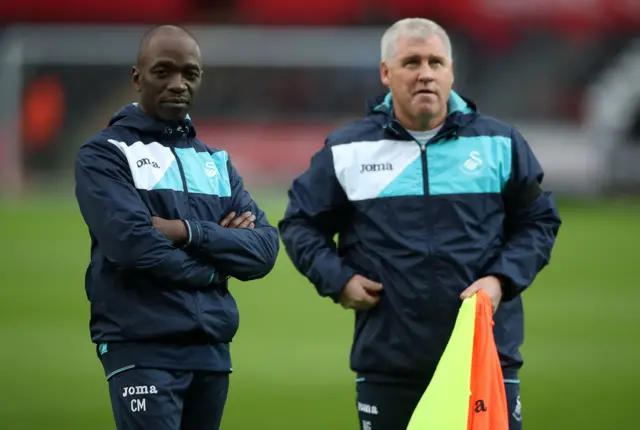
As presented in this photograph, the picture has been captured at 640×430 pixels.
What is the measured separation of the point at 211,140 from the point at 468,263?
2495cm

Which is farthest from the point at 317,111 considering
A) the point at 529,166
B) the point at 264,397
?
the point at 529,166

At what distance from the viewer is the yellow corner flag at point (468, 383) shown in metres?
4.61

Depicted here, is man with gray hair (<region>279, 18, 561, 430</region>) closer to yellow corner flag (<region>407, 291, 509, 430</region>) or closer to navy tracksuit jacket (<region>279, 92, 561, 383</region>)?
navy tracksuit jacket (<region>279, 92, 561, 383</region>)

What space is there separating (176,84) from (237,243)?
0.61 m

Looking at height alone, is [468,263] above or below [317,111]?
below

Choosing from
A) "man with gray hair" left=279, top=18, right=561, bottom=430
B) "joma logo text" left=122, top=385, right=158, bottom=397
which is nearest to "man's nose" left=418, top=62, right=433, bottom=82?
"man with gray hair" left=279, top=18, right=561, bottom=430

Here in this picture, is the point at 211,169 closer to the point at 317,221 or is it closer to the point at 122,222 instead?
the point at 122,222

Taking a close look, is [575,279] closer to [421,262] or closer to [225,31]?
[421,262]

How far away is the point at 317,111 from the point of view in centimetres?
3067

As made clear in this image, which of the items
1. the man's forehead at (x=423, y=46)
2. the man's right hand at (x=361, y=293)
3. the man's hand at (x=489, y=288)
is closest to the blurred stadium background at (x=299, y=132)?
the man's right hand at (x=361, y=293)

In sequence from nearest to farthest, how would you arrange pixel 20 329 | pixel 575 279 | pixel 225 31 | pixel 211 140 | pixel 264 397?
pixel 264 397
pixel 20 329
pixel 575 279
pixel 211 140
pixel 225 31

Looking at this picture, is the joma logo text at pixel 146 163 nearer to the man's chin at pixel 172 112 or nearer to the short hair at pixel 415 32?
the man's chin at pixel 172 112

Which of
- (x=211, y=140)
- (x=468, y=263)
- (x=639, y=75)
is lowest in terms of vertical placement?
(x=468, y=263)

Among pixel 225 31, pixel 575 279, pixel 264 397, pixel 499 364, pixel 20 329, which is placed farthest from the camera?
pixel 225 31
